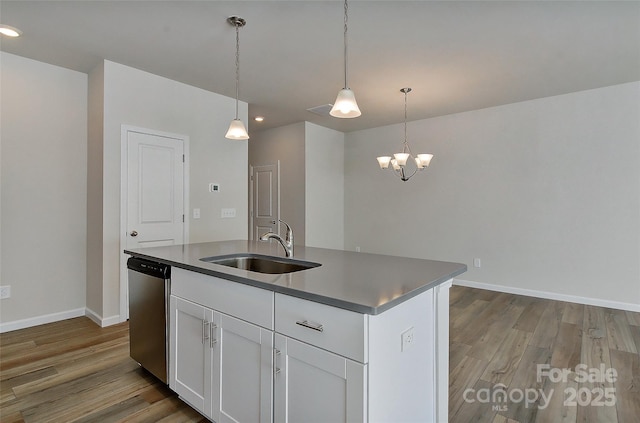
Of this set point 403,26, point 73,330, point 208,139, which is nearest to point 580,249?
point 403,26

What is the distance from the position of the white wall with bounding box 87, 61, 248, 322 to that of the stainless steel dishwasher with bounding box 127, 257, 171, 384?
1283 millimetres

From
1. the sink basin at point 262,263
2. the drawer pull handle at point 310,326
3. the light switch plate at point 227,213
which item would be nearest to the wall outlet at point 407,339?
the drawer pull handle at point 310,326

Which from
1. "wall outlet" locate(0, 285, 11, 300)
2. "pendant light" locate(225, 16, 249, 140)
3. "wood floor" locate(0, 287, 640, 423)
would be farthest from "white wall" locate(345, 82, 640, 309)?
"wall outlet" locate(0, 285, 11, 300)

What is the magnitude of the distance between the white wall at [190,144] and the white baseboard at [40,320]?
207 mm

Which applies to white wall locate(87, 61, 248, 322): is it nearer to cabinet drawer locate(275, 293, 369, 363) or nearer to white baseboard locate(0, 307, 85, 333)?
white baseboard locate(0, 307, 85, 333)

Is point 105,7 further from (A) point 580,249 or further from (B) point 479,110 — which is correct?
(A) point 580,249

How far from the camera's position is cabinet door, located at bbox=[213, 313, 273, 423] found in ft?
5.00

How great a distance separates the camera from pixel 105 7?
2.46m

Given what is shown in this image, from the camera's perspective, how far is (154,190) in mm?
3740

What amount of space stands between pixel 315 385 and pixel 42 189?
3.63 meters

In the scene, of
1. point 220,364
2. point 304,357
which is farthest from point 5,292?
point 304,357

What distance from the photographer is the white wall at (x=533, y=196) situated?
3.99 m

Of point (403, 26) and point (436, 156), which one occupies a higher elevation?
point (403, 26)

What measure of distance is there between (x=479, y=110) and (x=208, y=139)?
3848 millimetres
